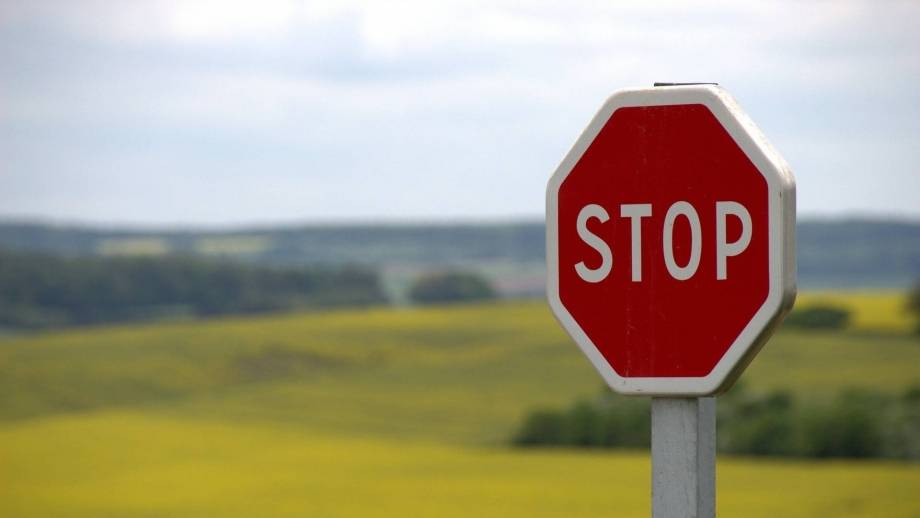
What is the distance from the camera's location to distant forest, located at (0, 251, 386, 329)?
209 feet

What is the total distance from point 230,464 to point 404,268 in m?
59.9

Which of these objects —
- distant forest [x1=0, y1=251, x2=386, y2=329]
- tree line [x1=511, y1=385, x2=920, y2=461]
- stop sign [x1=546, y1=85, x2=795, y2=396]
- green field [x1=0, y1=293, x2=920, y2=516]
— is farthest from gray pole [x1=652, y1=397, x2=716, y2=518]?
distant forest [x1=0, y1=251, x2=386, y2=329]

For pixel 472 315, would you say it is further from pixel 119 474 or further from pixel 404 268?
pixel 119 474

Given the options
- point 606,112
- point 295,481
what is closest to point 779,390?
point 295,481

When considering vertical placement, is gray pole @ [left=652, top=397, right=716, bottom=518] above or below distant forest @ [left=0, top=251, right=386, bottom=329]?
above

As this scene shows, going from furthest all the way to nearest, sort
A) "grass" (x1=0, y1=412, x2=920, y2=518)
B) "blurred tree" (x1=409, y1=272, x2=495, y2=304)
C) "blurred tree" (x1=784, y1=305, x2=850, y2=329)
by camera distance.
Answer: "blurred tree" (x1=409, y1=272, x2=495, y2=304)
"blurred tree" (x1=784, y1=305, x2=850, y2=329)
"grass" (x1=0, y1=412, x2=920, y2=518)

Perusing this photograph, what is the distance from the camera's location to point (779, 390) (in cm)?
3588

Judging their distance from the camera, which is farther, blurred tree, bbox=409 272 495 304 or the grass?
blurred tree, bbox=409 272 495 304

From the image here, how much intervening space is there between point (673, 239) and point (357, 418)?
3970 centimetres

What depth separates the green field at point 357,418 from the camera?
24.7 m

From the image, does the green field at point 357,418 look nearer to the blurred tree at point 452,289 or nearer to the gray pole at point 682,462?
the blurred tree at point 452,289

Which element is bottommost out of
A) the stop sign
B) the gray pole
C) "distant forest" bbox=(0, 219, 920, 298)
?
"distant forest" bbox=(0, 219, 920, 298)

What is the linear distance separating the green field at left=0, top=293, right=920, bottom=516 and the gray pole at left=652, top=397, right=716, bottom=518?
1760 centimetres

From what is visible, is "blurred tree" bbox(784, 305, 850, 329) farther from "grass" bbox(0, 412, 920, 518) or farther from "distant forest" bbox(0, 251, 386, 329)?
"distant forest" bbox(0, 251, 386, 329)
